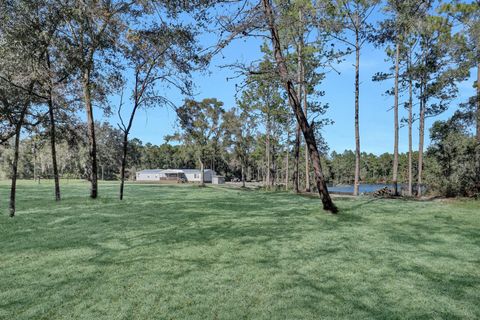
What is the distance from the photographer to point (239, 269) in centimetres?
406

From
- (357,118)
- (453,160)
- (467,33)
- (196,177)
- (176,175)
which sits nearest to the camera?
(467,33)

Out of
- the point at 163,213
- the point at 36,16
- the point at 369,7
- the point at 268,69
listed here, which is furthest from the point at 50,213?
the point at 369,7

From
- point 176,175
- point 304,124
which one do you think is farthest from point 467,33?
point 176,175

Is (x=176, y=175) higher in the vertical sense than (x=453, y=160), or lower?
lower

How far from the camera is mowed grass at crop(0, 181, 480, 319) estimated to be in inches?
118

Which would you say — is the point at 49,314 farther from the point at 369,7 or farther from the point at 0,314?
the point at 369,7

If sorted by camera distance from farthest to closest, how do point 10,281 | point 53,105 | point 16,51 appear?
point 53,105 < point 16,51 < point 10,281

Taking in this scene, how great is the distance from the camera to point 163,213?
8.62m

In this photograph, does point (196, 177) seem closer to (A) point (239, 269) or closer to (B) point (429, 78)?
(B) point (429, 78)

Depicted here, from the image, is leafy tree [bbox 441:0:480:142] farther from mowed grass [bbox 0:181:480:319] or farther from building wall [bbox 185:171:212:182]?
building wall [bbox 185:171:212:182]

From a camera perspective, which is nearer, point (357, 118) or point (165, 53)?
point (165, 53)

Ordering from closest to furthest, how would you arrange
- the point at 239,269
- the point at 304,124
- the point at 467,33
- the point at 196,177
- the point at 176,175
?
1. the point at 239,269
2. the point at 467,33
3. the point at 304,124
4. the point at 196,177
5. the point at 176,175

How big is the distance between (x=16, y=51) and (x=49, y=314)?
7316mm

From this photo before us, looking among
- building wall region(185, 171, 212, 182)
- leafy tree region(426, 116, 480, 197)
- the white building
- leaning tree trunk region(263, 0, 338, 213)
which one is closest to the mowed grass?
leaning tree trunk region(263, 0, 338, 213)
